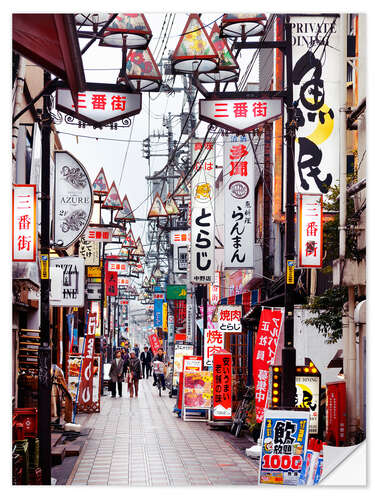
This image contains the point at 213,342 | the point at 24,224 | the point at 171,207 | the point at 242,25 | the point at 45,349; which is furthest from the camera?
the point at 171,207

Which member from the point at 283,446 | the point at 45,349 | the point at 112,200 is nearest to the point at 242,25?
the point at 45,349

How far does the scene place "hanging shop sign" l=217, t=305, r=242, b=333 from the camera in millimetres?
26797

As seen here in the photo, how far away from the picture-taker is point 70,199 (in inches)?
739

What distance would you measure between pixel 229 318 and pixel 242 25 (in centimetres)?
1310

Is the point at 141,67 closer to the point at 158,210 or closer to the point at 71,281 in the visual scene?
the point at 71,281

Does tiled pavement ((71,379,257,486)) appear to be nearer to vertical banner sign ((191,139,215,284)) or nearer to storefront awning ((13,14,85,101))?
vertical banner sign ((191,139,215,284))

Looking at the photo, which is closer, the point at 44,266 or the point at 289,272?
the point at 44,266

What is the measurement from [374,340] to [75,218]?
8.79 metres

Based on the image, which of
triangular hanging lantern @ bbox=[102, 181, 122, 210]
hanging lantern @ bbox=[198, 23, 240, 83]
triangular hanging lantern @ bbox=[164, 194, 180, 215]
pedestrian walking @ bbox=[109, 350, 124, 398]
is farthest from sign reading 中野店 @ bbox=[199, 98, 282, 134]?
triangular hanging lantern @ bbox=[164, 194, 180, 215]

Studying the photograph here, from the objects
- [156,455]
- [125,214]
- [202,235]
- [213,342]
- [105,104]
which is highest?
[105,104]

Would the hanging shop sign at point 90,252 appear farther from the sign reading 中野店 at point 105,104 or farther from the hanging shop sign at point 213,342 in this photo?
the sign reading 中野店 at point 105,104

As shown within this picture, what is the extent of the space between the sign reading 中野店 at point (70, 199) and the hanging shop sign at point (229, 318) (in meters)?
9.24

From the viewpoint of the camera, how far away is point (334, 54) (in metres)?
21.5

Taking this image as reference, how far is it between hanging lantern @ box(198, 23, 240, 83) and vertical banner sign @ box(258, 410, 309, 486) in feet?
25.2
